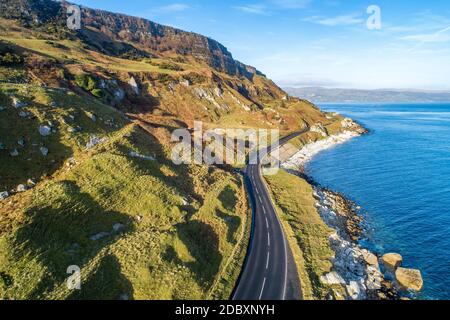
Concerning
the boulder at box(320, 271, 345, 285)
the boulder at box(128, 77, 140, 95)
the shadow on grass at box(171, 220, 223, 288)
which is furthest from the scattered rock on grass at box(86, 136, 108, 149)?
the boulder at box(128, 77, 140, 95)

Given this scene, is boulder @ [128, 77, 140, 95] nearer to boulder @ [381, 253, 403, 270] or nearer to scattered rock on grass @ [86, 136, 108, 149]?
scattered rock on grass @ [86, 136, 108, 149]

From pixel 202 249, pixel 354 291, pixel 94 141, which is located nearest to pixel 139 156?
pixel 94 141

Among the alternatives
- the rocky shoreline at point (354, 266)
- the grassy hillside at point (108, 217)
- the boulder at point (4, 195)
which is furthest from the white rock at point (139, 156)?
the rocky shoreline at point (354, 266)

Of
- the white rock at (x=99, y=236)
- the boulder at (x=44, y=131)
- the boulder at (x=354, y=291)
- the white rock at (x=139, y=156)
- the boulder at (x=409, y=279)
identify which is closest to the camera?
the boulder at (x=354, y=291)

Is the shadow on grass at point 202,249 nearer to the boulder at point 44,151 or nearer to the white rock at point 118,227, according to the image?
the white rock at point 118,227

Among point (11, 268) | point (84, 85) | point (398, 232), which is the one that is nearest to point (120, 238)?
point (11, 268)
